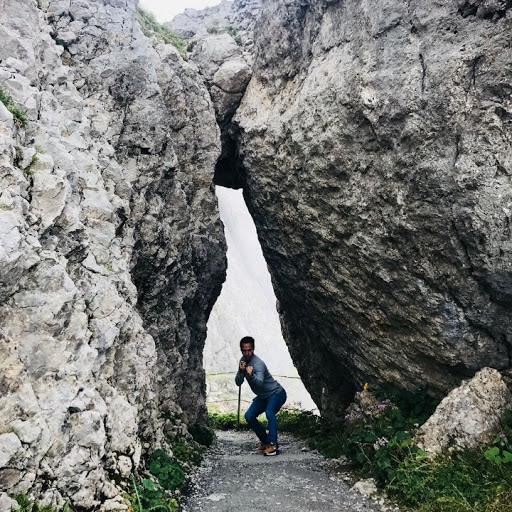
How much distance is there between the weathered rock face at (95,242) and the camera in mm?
4605

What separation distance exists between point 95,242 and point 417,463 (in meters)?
5.92

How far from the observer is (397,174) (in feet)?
28.1

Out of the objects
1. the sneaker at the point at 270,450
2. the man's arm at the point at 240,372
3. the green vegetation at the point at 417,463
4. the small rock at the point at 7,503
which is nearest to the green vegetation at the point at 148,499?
the small rock at the point at 7,503

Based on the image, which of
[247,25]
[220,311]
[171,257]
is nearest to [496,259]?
[171,257]

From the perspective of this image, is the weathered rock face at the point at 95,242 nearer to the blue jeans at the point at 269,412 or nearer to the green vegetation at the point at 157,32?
the green vegetation at the point at 157,32

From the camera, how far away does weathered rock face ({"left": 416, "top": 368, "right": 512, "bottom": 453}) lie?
22.5 ft

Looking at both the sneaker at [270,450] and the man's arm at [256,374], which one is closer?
the man's arm at [256,374]

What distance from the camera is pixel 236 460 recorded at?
9.30 m

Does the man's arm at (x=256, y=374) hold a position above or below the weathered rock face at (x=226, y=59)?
below

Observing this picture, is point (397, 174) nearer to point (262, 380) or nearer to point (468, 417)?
point (468, 417)

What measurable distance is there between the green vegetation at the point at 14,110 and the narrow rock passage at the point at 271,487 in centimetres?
566

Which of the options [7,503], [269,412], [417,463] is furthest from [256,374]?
[7,503]

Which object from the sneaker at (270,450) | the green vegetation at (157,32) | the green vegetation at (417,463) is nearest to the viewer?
the green vegetation at (417,463)

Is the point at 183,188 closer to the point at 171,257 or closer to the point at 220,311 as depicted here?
the point at 171,257
